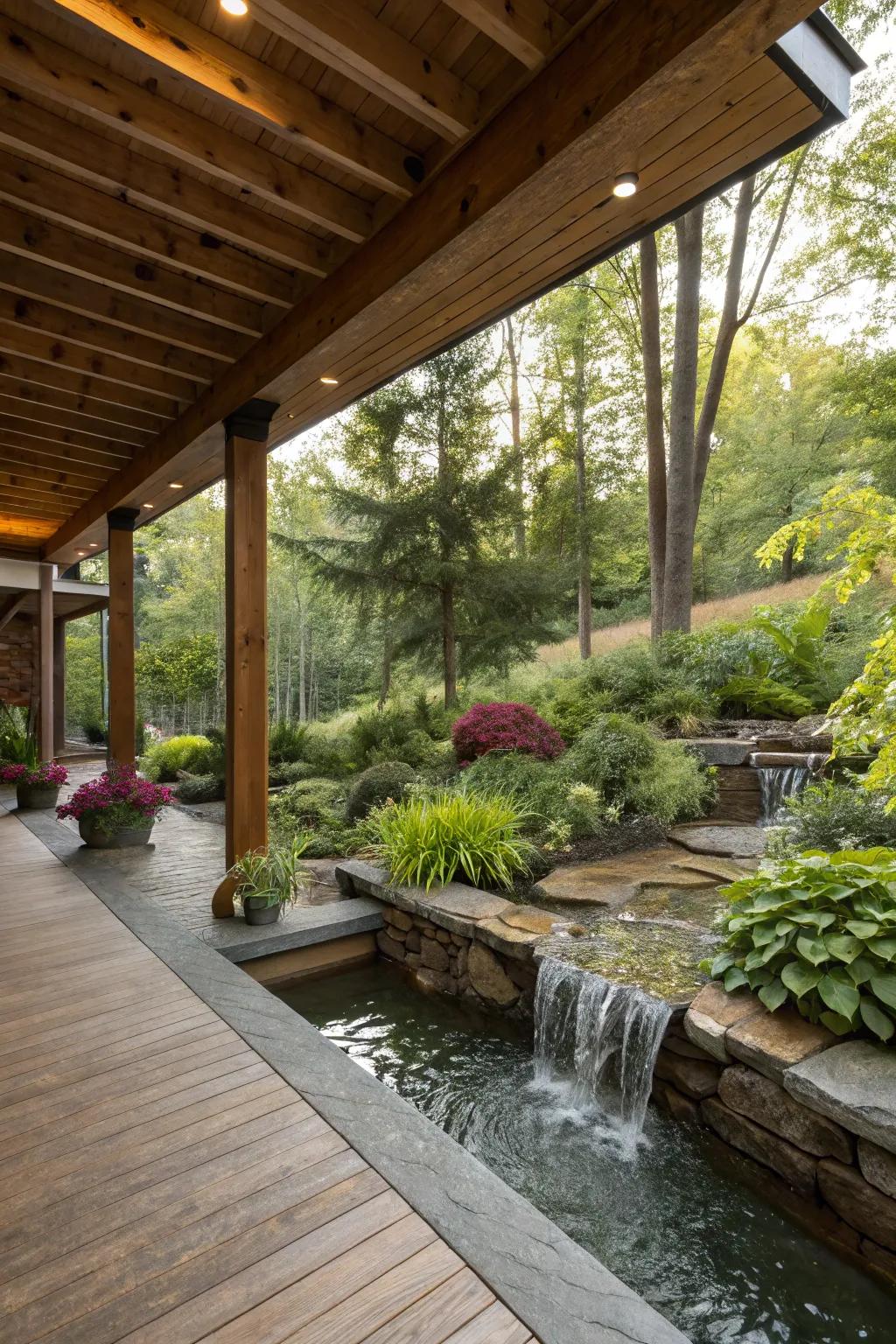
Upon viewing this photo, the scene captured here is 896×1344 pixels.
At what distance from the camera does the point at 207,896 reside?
419 cm

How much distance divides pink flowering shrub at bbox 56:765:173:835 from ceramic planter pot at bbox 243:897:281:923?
223 cm

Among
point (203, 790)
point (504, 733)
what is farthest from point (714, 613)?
point (203, 790)

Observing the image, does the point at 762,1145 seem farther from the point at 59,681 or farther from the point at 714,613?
the point at 714,613

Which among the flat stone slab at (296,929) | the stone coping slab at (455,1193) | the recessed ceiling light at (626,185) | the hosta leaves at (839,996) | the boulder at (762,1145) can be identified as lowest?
the boulder at (762,1145)

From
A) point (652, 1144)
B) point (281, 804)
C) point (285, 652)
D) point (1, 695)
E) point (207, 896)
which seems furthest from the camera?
point (285, 652)

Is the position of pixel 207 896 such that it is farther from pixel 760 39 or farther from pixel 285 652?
pixel 285 652

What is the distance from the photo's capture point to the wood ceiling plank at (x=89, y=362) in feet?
11.5

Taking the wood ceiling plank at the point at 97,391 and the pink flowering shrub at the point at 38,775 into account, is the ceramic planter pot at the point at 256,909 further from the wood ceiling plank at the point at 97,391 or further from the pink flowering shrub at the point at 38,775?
the pink flowering shrub at the point at 38,775

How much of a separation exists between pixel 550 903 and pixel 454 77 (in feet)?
11.8

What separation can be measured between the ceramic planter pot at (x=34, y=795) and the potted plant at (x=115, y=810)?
74.6 inches

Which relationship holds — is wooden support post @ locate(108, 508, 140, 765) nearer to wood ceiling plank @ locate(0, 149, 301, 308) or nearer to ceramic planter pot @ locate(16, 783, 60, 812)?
ceramic planter pot @ locate(16, 783, 60, 812)

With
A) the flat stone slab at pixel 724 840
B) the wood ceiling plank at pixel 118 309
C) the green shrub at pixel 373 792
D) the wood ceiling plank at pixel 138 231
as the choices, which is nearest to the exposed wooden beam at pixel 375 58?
the wood ceiling plank at pixel 138 231

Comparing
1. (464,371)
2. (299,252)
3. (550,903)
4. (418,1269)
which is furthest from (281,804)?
(464,371)

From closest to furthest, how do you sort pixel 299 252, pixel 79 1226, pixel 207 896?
pixel 79 1226 → pixel 299 252 → pixel 207 896
